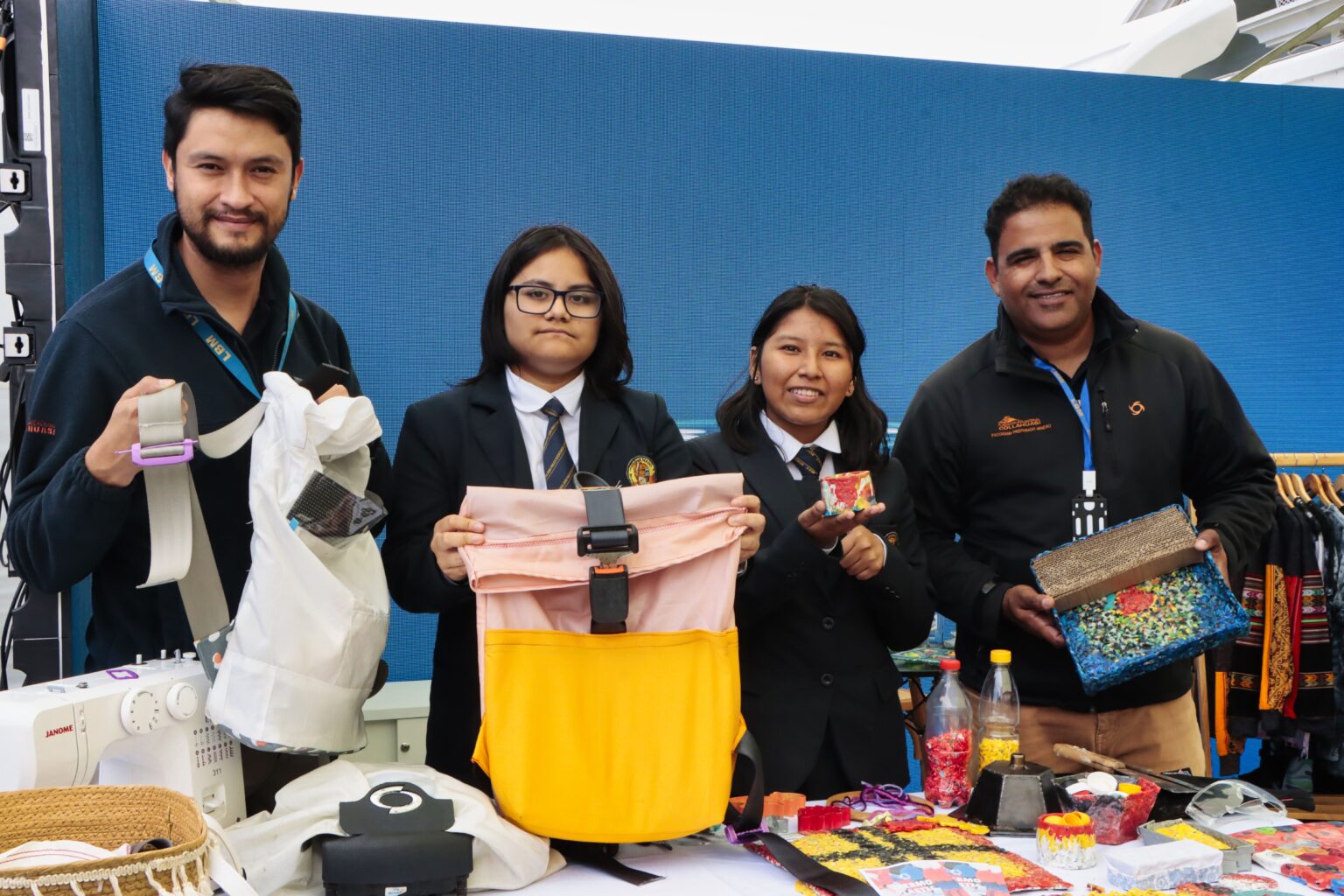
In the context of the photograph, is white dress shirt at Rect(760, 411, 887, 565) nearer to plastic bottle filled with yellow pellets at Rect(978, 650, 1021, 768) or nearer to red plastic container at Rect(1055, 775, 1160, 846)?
plastic bottle filled with yellow pellets at Rect(978, 650, 1021, 768)

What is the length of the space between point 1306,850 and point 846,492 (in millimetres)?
978

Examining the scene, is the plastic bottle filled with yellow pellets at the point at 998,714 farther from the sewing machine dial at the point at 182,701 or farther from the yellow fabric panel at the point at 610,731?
the sewing machine dial at the point at 182,701

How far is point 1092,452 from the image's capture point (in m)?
2.76

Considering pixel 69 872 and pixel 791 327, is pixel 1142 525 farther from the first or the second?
pixel 69 872

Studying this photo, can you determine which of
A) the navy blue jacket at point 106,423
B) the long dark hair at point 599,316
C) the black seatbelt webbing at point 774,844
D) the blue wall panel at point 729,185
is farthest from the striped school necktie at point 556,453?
the blue wall panel at point 729,185

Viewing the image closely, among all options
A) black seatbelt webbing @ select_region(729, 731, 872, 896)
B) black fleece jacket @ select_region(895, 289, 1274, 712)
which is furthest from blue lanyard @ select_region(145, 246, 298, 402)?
black fleece jacket @ select_region(895, 289, 1274, 712)

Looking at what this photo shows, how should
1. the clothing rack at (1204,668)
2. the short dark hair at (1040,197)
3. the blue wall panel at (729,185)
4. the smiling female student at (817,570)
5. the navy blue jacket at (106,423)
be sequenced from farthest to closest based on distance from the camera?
the blue wall panel at (729,185) → the clothing rack at (1204,668) → the short dark hair at (1040,197) → the smiling female student at (817,570) → the navy blue jacket at (106,423)

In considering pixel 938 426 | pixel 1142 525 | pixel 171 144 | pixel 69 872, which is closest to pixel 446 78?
pixel 171 144

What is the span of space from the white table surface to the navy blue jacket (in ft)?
2.96

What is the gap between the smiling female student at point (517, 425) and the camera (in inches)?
87.9

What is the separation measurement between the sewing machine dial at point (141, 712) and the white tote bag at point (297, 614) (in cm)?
8

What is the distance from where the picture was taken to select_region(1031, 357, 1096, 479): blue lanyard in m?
2.75

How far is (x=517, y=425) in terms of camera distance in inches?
89.3

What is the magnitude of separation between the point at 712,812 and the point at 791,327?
1158mm
